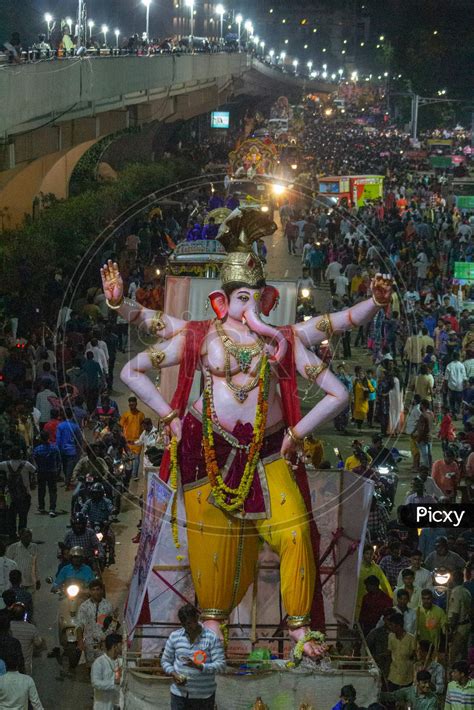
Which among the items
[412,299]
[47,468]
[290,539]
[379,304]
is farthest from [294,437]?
[412,299]

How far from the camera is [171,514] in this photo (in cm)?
1098

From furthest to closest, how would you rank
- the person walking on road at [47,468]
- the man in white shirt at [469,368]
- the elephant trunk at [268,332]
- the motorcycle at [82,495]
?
1. the man in white shirt at [469,368]
2. the person walking on road at [47,468]
3. the motorcycle at [82,495]
4. the elephant trunk at [268,332]

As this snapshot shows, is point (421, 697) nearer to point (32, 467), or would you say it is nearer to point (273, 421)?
point (273, 421)

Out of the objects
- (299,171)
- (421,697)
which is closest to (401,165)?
(299,171)

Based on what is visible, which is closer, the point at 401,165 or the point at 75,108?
the point at 75,108

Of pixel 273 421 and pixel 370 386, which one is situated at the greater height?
Result: pixel 273 421

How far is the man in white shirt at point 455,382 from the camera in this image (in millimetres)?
22953

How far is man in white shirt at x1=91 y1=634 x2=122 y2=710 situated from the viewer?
1178 cm

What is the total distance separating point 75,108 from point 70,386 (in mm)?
14519

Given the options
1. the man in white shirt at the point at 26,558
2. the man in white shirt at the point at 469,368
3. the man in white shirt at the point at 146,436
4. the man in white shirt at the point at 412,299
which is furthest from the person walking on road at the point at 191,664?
the man in white shirt at the point at 412,299

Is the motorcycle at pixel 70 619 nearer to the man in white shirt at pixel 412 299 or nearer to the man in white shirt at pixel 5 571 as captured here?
the man in white shirt at pixel 5 571

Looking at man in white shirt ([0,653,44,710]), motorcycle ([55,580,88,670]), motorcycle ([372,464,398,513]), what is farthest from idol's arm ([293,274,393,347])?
motorcycle ([372,464,398,513])

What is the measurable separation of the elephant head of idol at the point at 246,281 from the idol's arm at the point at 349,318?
18cm

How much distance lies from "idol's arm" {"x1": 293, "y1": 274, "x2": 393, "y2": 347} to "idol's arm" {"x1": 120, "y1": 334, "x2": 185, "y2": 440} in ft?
2.55
